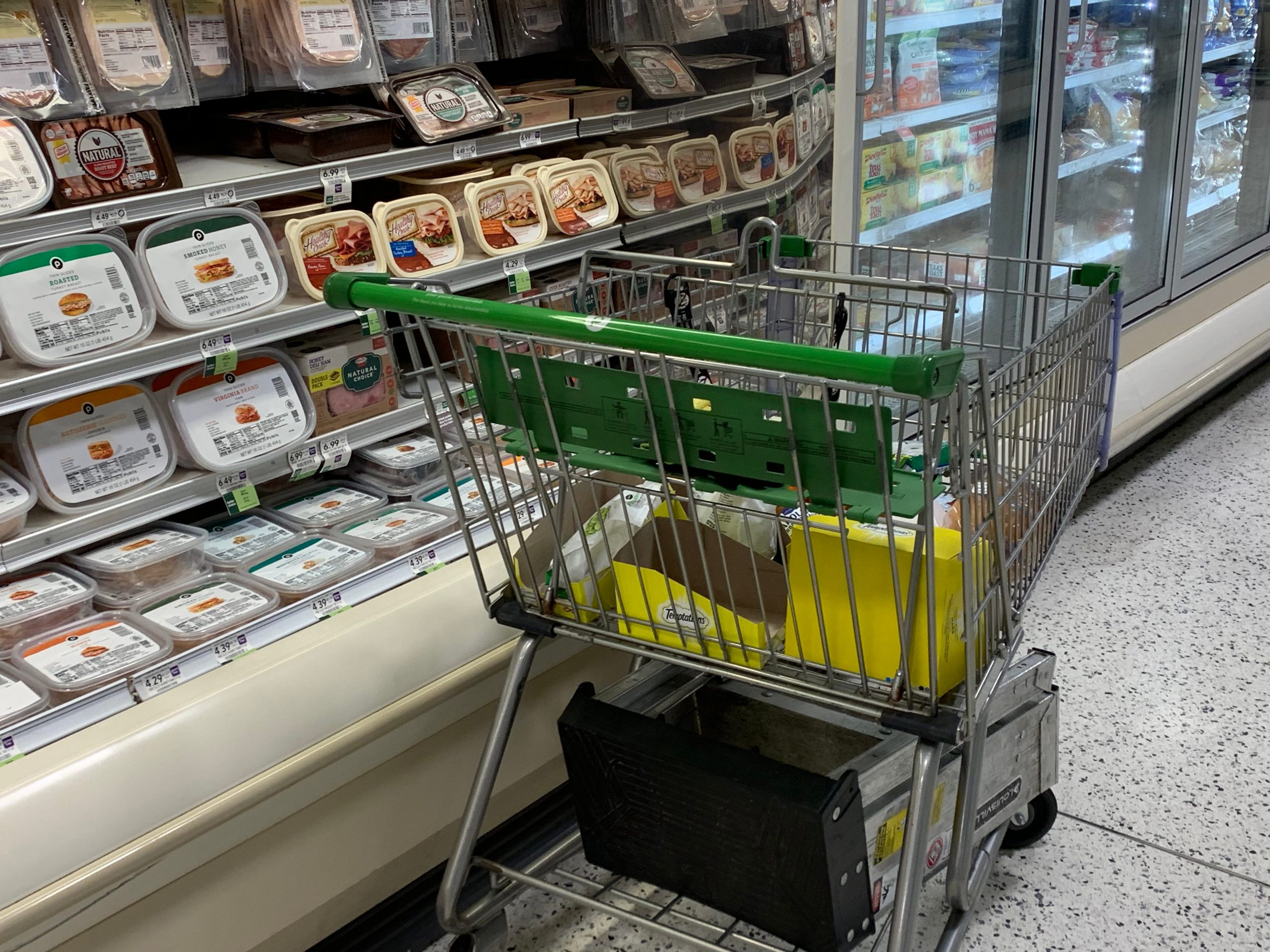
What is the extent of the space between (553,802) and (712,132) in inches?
62.3

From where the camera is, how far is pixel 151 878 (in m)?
1.53

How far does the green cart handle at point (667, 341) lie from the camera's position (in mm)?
1043

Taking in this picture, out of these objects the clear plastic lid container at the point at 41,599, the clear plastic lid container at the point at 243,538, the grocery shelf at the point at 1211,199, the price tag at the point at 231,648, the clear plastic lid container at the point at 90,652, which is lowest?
the grocery shelf at the point at 1211,199

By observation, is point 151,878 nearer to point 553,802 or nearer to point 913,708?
point 553,802

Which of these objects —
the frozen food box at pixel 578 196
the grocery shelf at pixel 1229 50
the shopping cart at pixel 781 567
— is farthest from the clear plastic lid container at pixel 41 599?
the grocery shelf at pixel 1229 50

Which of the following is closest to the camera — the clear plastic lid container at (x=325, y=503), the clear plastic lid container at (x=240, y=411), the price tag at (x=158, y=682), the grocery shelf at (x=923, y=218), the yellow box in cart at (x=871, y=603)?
the yellow box in cart at (x=871, y=603)

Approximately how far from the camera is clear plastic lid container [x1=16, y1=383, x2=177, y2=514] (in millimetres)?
1760

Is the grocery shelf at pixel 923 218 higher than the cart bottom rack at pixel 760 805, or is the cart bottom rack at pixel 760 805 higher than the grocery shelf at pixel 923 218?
the grocery shelf at pixel 923 218

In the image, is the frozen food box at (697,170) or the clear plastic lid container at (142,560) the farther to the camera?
the frozen food box at (697,170)

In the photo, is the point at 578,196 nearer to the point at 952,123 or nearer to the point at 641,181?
the point at 641,181

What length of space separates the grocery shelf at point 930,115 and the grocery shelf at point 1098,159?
31cm

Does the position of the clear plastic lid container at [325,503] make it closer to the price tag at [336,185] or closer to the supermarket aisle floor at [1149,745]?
the price tag at [336,185]

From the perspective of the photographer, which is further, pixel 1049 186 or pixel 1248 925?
pixel 1049 186

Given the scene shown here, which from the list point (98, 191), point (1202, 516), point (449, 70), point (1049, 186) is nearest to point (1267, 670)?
point (1202, 516)
